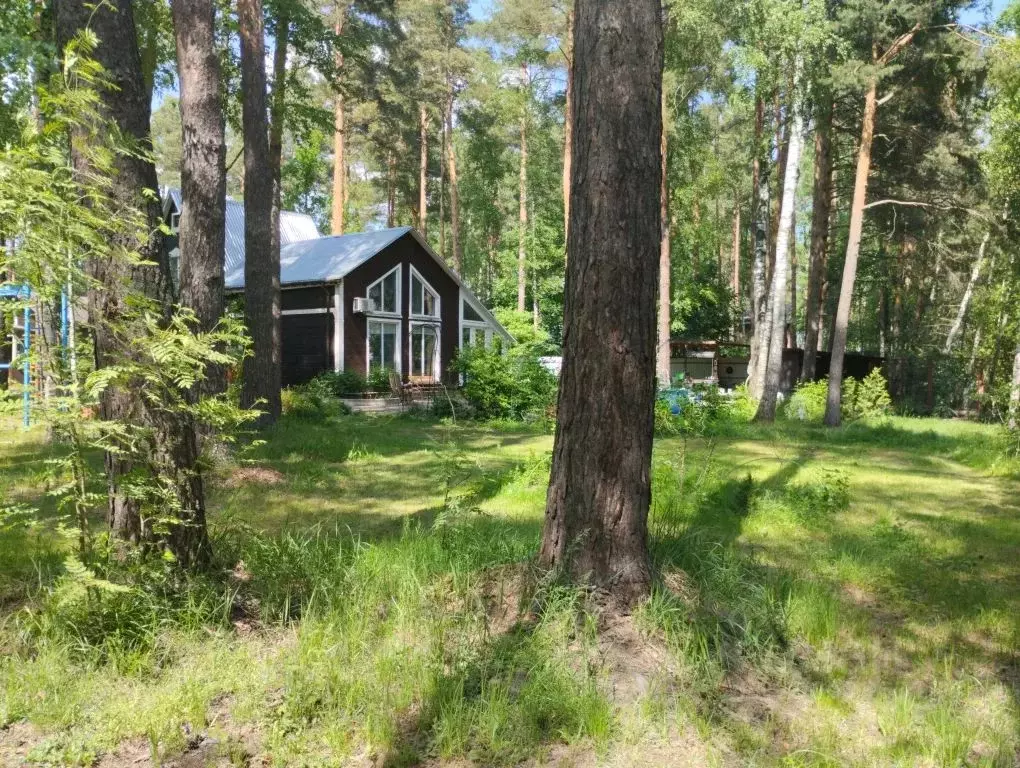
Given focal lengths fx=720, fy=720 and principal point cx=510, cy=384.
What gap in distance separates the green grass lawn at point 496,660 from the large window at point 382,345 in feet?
58.3

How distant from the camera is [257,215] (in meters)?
10.8

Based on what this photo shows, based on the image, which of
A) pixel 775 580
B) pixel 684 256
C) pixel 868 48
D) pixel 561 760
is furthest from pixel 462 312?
pixel 561 760

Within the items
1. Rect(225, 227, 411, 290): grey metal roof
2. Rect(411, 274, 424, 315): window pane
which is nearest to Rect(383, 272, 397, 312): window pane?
Rect(411, 274, 424, 315): window pane

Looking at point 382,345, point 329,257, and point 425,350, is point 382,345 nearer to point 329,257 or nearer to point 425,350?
point 425,350

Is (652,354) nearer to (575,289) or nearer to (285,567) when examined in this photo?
(575,289)

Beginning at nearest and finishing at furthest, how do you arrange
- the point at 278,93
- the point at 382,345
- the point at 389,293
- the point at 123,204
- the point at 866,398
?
the point at 123,204
the point at 278,93
the point at 866,398
the point at 382,345
the point at 389,293

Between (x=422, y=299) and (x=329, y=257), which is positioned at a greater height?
(x=329, y=257)

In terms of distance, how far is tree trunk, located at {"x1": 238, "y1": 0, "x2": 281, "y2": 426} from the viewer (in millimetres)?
10562

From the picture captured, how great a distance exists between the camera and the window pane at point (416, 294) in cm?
2461

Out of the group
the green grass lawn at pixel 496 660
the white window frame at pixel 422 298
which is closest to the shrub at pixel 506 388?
the white window frame at pixel 422 298

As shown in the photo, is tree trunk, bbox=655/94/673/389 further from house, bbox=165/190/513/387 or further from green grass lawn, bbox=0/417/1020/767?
green grass lawn, bbox=0/417/1020/767

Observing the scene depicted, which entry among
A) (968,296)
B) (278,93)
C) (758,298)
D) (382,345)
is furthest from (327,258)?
(968,296)

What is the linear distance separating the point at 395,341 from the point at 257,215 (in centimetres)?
1320

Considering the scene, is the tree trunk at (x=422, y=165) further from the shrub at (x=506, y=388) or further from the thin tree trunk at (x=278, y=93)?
the thin tree trunk at (x=278, y=93)
